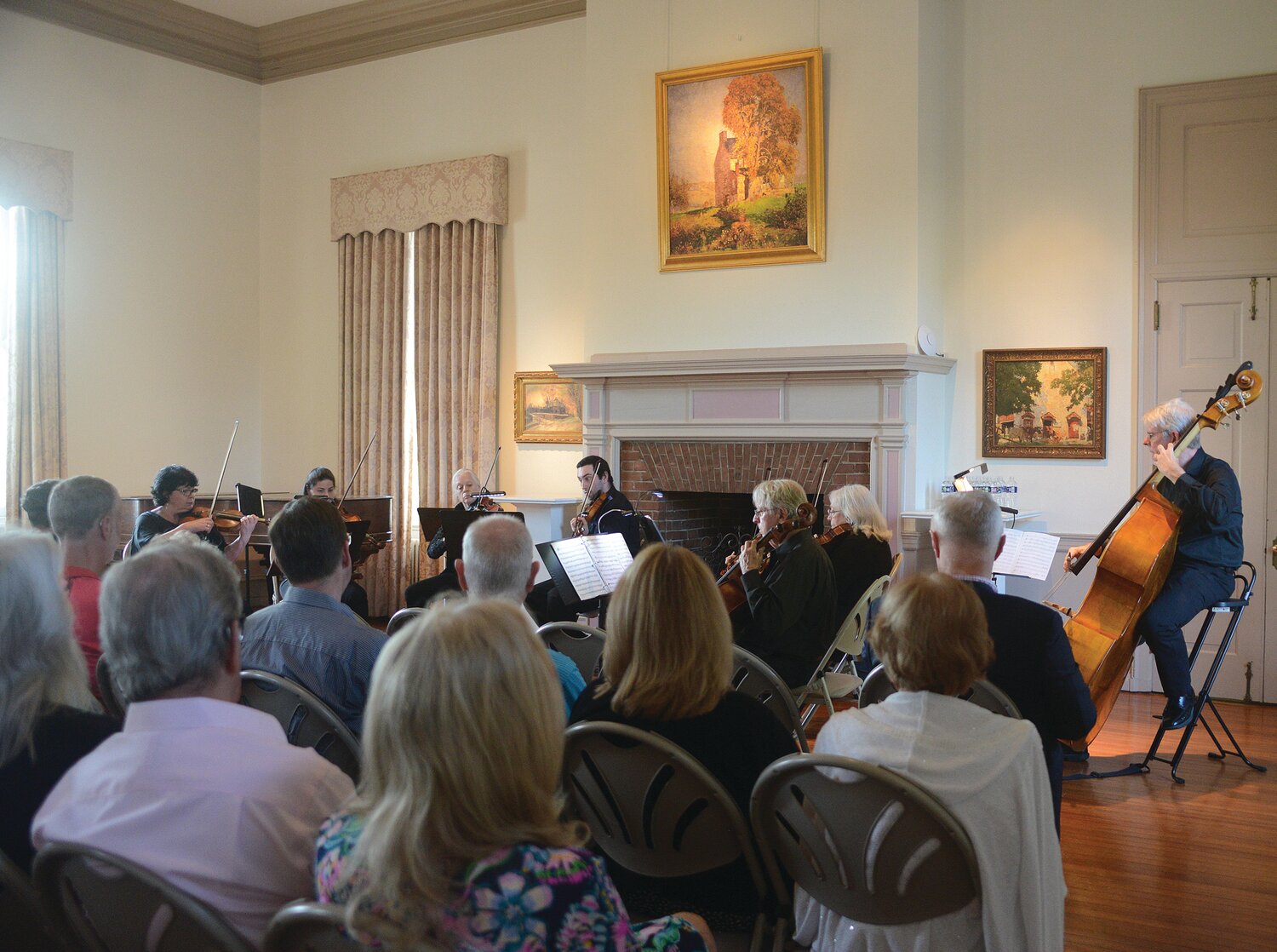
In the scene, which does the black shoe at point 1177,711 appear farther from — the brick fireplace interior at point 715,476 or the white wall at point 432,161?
the white wall at point 432,161

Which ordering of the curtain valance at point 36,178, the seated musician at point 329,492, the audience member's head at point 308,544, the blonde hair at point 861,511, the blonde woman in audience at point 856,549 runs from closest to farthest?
the audience member's head at point 308,544 → the blonde woman in audience at point 856,549 → the blonde hair at point 861,511 → the seated musician at point 329,492 → the curtain valance at point 36,178

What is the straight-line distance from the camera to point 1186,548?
15.3 feet

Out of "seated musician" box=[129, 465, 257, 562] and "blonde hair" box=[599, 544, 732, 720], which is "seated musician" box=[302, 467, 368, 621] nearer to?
"seated musician" box=[129, 465, 257, 562]

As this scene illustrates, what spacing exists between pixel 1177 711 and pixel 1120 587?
0.72 m

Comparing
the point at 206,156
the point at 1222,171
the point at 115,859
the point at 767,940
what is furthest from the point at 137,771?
the point at 206,156

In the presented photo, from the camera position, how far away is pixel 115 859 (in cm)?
135

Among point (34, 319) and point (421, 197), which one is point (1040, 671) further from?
point (34, 319)

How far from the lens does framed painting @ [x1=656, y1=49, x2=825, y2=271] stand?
642 centimetres

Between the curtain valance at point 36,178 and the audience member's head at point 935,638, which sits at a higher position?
the curtain valance at point 36,178

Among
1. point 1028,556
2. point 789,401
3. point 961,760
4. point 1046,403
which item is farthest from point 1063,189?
point 961,760

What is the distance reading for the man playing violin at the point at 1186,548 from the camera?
179 inches

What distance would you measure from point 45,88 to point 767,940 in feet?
26.1

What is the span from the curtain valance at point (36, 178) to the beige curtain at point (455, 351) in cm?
246

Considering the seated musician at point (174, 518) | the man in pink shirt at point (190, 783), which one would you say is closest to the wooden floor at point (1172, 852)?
the man in pink shirt at point (190, 783)
